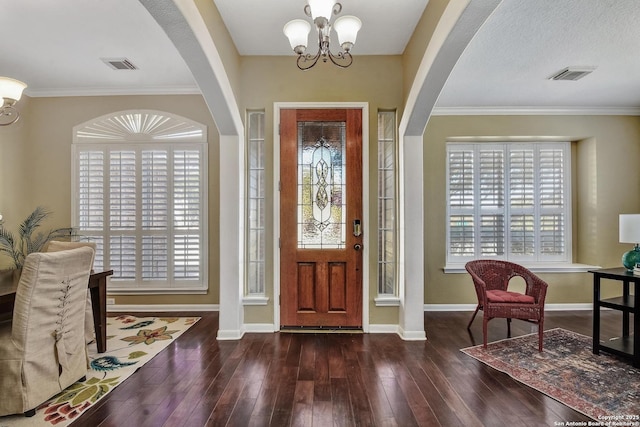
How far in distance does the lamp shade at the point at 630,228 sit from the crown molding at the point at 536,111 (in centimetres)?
209

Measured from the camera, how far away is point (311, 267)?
355cm

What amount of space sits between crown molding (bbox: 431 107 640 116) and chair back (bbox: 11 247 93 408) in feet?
15.1

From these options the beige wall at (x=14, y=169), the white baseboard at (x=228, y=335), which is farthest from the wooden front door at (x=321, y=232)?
the beige wall at (x=14, y=169)

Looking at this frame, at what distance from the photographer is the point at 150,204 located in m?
4.35

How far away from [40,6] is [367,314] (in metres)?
4.21

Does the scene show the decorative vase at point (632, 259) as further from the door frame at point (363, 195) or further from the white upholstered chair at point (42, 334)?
the white upholstered chair at point (42, 334)

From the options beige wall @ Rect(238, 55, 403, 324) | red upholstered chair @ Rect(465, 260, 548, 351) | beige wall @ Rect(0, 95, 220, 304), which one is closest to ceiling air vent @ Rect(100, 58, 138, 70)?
beige wall @ Rect(0, 95, 220, 304)

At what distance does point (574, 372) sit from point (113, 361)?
3991mm

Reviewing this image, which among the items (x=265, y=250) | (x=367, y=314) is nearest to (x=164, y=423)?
(x=265, y=250)

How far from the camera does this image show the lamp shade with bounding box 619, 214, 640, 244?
2.92 m

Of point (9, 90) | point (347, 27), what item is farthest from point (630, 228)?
point (9, 90)

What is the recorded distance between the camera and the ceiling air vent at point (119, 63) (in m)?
3.54

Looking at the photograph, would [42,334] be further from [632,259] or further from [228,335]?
[632,259]

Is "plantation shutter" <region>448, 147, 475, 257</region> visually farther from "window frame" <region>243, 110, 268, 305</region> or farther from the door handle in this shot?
"window frame" <region>243, 110, 268, 305</region>
